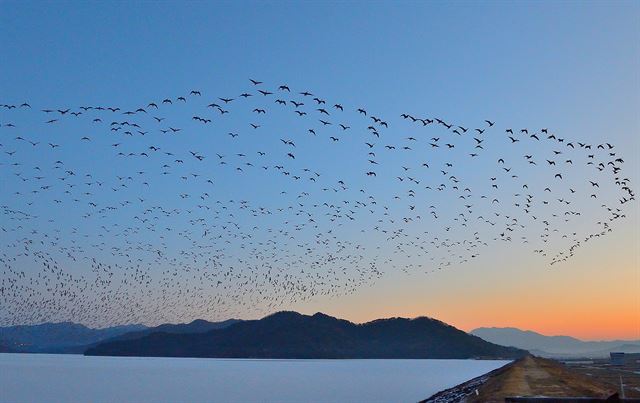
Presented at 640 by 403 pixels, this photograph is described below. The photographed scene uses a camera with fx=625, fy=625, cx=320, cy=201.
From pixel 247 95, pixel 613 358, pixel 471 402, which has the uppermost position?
pixel 247 95

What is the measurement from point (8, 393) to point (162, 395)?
1197 inches

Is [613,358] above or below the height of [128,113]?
below

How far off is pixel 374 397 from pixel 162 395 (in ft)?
128

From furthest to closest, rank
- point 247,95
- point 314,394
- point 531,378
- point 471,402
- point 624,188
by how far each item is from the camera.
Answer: point 314,394, point 531,378, point 471,402, point 624,188, point 247,95

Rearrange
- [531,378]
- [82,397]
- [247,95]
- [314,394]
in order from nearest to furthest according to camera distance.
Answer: [247,95] → [531,378] → [82,397] → [314,394]

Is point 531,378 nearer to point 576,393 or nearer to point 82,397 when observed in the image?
point 576,393

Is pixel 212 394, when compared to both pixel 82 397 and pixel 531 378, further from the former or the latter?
pixel 531 378

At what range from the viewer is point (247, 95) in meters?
36.2

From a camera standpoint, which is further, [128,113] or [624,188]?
[624,188]

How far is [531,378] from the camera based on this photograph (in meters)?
73.3

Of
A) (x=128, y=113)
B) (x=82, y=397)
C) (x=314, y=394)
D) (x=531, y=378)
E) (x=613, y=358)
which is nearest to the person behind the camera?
(x=128, y=113)

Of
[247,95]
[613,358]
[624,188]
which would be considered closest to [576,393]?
[624,188]

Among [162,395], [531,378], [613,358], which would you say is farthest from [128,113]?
[613,358]

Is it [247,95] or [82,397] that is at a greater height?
[247,95]
